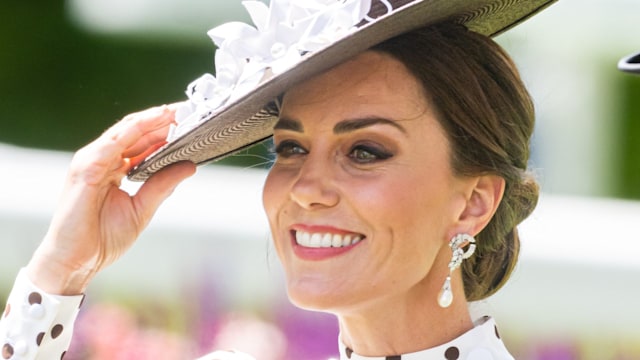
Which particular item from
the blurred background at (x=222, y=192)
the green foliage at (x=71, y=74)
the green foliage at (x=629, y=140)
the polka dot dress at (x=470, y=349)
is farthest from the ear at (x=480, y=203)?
the green foliage at (x=629, y=140)

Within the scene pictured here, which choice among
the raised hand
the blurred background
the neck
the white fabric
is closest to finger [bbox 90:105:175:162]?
the raised hand

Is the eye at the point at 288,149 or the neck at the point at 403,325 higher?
the eye at the point at 288,149

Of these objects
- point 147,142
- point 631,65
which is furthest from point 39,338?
point 631,65

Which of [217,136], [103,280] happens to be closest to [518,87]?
[217,136]

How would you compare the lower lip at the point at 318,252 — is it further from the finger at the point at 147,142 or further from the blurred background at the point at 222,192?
the blurred background at the point at 222,192

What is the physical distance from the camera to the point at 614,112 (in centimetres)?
353

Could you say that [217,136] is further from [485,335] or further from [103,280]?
[103,280]

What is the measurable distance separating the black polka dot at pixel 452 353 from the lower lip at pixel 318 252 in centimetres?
22

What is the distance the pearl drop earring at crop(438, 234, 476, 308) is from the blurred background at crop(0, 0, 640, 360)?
1.45 m

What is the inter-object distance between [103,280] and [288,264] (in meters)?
1.73

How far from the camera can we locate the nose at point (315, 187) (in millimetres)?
1562

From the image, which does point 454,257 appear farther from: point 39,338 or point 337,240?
point 39,338

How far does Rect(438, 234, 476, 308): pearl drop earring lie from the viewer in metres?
1.63

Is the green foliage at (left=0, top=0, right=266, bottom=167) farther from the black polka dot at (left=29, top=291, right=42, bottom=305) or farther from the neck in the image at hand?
the neck
